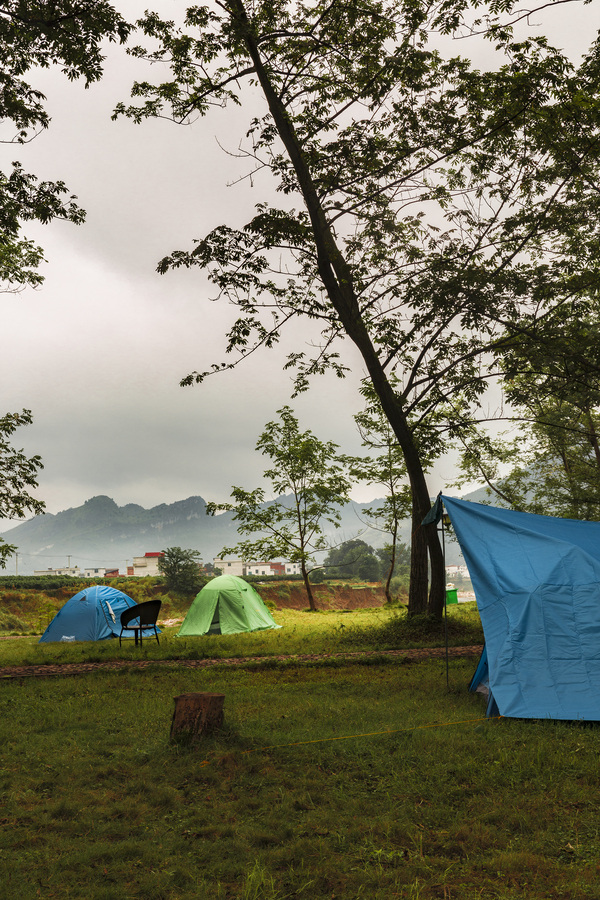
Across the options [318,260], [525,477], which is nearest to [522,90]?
[318,260]

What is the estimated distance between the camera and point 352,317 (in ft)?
44.5

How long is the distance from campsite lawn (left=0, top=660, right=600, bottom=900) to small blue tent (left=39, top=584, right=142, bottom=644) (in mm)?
10449

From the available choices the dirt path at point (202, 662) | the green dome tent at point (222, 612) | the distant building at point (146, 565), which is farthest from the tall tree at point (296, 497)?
the distant building at point (146, 565)

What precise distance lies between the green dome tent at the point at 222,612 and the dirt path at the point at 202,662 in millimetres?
5202

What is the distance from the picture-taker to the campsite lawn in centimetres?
342

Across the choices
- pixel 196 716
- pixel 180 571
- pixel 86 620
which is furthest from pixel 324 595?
pixel 196 716

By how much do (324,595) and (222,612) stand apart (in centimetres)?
3831

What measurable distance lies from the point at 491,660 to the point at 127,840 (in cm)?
451

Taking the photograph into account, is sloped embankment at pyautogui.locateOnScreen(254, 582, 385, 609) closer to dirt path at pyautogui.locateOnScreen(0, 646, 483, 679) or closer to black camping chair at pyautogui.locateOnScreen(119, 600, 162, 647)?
black camping chair at pyautogui.locateOnScreen(119, 600, 162, 647)

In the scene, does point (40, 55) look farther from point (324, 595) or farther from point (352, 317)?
point (324, 595)

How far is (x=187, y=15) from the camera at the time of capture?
11.2 meters

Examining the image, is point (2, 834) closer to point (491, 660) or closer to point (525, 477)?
Answer: point (491, 660)

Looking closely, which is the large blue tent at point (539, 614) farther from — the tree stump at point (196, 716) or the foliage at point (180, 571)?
the foliage at point (180, 571)

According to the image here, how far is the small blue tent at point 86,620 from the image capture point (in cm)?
1716
